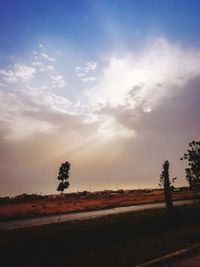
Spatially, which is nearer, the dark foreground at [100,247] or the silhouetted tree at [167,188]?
the dark foreground at [100,247]

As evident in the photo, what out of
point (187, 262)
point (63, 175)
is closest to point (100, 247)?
point (187, 262)

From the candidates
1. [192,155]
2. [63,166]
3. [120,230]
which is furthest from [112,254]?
[63,166]

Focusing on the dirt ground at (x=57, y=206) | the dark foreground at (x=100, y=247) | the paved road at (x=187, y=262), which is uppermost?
the dirt ground at (x=57, y=206)

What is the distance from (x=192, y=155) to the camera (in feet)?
104

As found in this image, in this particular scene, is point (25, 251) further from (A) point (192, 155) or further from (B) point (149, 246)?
(A) point (192, 155)

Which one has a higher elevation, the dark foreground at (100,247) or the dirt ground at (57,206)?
the dirt ground at (57,206)

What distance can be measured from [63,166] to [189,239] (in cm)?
3627

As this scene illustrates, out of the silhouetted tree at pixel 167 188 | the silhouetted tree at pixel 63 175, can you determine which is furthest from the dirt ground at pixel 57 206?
the silhouetted tree at pixel 167 188

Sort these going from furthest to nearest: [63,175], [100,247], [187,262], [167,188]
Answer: [63,175]
[167,188]
[100,247]
[187,262]

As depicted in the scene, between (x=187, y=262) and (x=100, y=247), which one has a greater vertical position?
(x=100, y=247)

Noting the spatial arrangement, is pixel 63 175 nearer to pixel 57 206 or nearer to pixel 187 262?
pixel 57 206

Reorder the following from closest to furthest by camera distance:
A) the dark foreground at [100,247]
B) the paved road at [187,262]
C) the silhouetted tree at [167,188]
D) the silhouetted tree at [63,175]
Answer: the paved road at [187,262], the dark foreground at [100,247], the silhouetted tree at [167,188], the silhouetted tree at [63,175]

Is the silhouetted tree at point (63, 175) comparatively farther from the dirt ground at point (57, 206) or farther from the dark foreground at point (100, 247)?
the dark foreground at point (100, 247)

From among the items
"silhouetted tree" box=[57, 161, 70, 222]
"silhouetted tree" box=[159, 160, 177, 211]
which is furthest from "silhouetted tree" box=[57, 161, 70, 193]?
"silhouetted tree" box=[159, 160, 177, 211]
